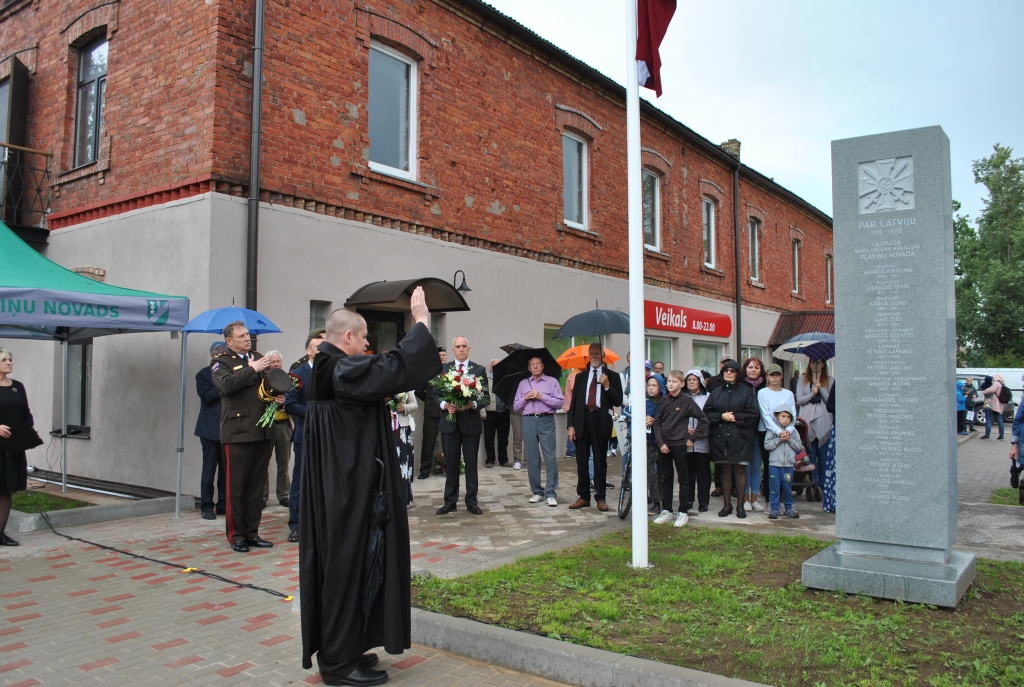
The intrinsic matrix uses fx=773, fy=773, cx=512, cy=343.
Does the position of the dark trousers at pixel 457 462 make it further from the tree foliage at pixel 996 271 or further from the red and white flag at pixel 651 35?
the tree foliage at pixel 996 271

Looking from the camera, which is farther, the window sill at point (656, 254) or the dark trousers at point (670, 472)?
the window sill at point (656, 254)

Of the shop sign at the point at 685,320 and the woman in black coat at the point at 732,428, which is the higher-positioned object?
the shop sign at the point at 685,320

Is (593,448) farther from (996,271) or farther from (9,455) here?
(996,271)

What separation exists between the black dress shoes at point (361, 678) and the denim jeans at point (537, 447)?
213 inches

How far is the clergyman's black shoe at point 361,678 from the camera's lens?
13.8ft

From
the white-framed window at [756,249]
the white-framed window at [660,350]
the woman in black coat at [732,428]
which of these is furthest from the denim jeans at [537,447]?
the white-framed window at [756,249]

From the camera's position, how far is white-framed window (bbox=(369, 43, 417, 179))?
1173 centimetres

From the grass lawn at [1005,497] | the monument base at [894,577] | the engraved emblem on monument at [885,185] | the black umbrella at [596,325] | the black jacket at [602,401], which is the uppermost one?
the engraved emblem on monument at [885,185]

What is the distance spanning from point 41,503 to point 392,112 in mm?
7262

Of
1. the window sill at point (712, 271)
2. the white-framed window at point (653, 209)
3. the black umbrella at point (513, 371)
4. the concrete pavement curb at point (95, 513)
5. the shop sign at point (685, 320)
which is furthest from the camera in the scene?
the window sill at point (712, 271)

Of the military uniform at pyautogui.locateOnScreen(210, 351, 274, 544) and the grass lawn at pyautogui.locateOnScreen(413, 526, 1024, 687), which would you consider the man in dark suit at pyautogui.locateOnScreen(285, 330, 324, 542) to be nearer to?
the military uniform at pyautogui.locateOnScreen(210, 351, 274, 544)

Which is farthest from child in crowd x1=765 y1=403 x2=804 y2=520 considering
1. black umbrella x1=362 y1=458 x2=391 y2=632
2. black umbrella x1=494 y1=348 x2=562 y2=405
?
black umbrella x1=362 y1=458 x2=391 y2=632

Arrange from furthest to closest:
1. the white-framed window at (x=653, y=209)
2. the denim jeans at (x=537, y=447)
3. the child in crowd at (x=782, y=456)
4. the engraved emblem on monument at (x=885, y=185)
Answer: the white-framed window at (x=653, y=209) → the denim jeans at (x=537, y=447) → the child in crowd at (x=782, y=456) → the engraved emblem on monument at (x=885, y=185)

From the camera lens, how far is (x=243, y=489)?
7.32m
